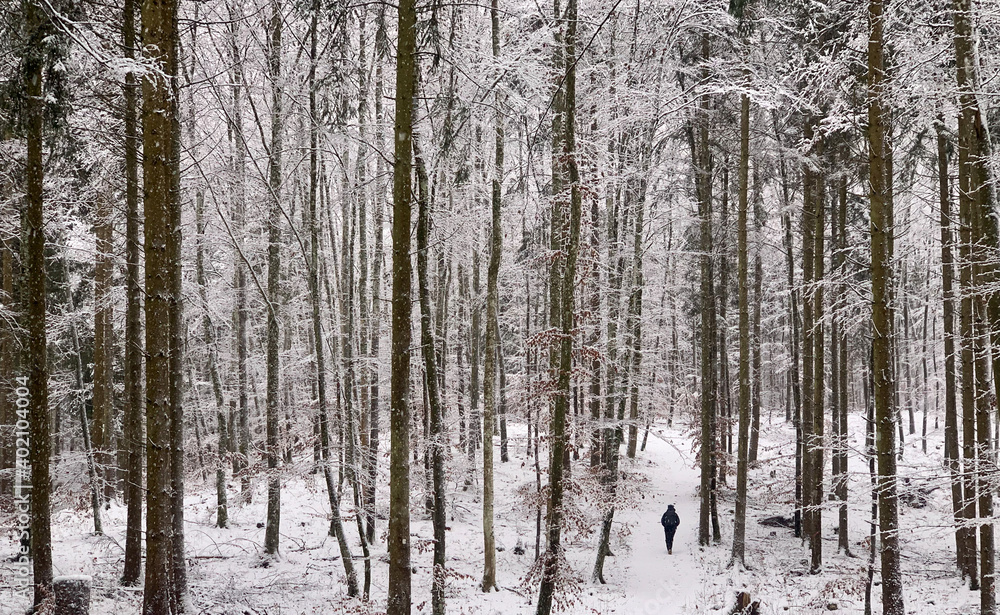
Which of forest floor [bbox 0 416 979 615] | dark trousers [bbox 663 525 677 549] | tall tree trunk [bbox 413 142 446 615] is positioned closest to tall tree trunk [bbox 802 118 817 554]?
forest floor [bbox 0 416 979 615]

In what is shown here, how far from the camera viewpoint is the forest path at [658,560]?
12.8m

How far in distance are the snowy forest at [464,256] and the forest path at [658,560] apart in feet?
0.42

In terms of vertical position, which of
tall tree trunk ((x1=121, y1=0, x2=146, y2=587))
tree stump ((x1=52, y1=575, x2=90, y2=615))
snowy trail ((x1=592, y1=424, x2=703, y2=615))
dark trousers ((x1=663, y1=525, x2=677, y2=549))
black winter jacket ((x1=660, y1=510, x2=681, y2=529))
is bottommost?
snowy trail ((x1=592, y1=424, x2=703, y2=615))

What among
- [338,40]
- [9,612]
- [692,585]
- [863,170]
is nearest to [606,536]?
[692,585]

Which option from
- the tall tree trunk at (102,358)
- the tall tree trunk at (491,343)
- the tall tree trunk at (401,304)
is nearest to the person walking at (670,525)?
the tall tree trunk at (491,343)

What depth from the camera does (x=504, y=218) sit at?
16422 mm

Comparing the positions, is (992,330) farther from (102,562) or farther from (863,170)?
(102,562)

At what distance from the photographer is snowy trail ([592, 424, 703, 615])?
12.8 metres

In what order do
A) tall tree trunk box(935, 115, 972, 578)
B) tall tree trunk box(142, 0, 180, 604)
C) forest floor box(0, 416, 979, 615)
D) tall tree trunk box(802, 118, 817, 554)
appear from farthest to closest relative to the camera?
tall tree trunk box(802, 118, 817, 554), tall tree trunk box(935, 115, 972, 578), forest floor box(0, 416, 979, 615), tall tree trunk box(142, 0, 180, 604)

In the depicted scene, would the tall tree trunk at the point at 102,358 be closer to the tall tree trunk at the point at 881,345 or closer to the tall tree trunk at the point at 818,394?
the tall tree trunk at the point at 881,345

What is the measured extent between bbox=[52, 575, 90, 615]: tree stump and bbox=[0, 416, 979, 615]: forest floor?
2.61ft

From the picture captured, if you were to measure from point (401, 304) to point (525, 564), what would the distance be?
37.4 ft

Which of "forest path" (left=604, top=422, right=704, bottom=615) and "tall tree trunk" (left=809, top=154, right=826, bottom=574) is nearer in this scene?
"forest path" (left=604, top=422, right=704, bottom=615)

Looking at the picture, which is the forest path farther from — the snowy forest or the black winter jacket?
the black winter jacket
